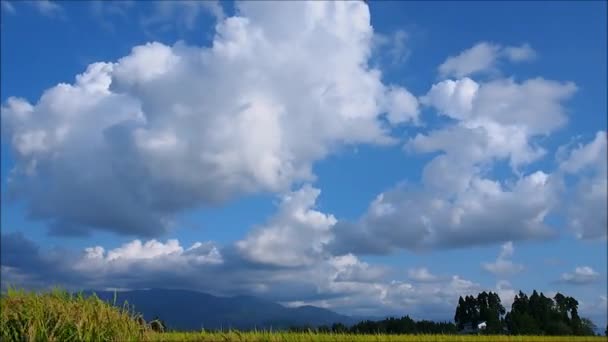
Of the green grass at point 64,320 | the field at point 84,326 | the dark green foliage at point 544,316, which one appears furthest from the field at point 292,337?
the dark green foliage at point 544,316

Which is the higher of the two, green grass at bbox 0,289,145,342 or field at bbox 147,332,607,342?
green grass at bbox 0,289,145,342

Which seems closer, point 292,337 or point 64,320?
point 64,320

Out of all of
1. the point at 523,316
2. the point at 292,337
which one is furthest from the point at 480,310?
the point at 292,337

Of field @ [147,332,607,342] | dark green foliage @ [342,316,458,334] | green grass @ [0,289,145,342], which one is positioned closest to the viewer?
green grass @ [0,289,145,342]

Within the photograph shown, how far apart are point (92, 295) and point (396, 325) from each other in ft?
61.8

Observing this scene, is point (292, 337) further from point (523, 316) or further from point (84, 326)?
point (523, 316)

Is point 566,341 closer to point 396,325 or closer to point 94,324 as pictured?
point 396,325

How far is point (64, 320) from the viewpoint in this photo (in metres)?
20.6

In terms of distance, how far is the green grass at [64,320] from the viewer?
19953 mm

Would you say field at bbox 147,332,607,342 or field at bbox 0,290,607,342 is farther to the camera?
field at bbox 147,332,607,342

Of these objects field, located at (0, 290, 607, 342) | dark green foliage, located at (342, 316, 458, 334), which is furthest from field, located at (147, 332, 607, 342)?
dark green foliage, located at (342, 316, 458, 334)

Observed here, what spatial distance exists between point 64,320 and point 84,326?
0.76 meters

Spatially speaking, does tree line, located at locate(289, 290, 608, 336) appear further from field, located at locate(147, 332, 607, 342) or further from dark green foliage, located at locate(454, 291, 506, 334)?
field, located at locate(147, 332, 607, 342)

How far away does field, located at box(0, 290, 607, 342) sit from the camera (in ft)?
65.9
